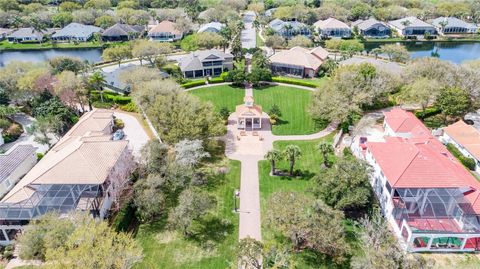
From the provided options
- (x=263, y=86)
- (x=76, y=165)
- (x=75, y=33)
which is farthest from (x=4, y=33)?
(x=76, y=165)

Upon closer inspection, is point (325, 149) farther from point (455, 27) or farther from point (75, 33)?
point (455, 27)

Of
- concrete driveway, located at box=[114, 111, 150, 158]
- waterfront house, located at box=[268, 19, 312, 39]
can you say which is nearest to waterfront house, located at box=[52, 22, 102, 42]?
waterfront house, located at box=[268, 19, 312, 39]

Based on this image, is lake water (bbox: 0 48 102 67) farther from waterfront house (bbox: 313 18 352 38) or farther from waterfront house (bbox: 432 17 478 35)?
waterfront house (bbox: 432 17 478 35)

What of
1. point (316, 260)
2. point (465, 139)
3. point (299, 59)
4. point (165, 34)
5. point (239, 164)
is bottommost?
point (316, 260)

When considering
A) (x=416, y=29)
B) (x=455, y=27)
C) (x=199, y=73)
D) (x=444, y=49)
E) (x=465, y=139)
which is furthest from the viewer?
(x=455, y=27)

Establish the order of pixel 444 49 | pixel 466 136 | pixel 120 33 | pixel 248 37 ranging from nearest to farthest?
pixel 466 136 → pixel 444 49 → pixel 120 33 → pixel 248 37

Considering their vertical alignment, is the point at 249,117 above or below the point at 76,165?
below

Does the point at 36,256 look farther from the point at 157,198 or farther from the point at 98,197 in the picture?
the point at 157,198

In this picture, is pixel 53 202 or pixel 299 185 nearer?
pixel 53 202
